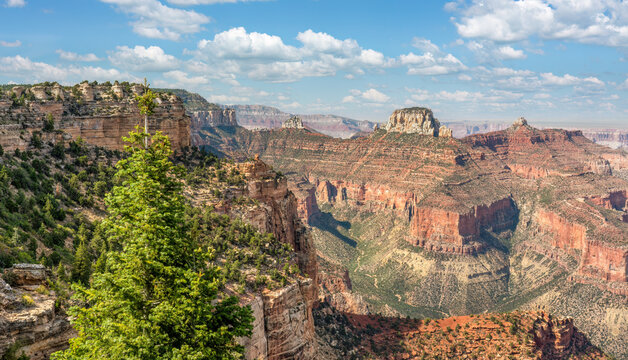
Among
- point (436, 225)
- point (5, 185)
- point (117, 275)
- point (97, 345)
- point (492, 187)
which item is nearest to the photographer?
point (97, 345)

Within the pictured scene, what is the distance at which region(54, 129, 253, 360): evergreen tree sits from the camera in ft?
52.3

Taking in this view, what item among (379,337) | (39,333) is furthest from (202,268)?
(379,337)

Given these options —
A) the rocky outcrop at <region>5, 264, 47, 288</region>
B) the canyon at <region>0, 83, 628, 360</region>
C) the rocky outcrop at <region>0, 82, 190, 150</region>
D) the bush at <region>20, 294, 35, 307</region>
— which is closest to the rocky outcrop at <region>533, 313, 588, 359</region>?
the canyon at <region>0, 83, 628, 360</region>

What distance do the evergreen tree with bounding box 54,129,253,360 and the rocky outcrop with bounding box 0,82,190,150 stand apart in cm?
3050

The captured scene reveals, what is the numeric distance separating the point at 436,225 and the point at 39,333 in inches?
5631

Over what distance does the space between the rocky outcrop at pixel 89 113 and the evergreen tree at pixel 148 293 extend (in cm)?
3050

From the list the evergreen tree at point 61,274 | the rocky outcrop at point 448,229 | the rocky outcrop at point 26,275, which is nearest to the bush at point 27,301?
the rocky outcrop at point 26,275

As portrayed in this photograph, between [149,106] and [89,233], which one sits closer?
[149,106]

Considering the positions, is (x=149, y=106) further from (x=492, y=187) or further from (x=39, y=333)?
(x=492, y=187)

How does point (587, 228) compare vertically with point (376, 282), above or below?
above

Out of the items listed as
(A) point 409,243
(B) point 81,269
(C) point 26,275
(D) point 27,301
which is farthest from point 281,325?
(A) point 409,243

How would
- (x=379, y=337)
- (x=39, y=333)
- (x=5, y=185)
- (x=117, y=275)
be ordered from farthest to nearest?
(x=379, y=337) → (x=5, y=185) → (x=39, y=333) → (x=117, y=275)

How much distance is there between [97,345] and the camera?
51.7ft

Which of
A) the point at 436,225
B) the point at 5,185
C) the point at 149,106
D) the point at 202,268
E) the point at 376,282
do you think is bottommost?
the point at 376,282
